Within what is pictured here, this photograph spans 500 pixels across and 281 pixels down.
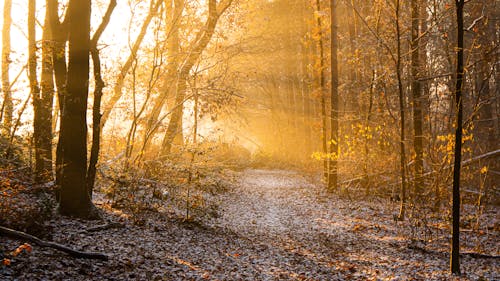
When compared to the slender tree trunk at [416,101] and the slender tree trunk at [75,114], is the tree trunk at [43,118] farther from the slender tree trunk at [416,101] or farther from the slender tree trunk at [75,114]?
the slender tree trunk at [416,101]

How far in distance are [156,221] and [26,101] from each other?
178 inches

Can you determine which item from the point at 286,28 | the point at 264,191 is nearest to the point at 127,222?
the point at 264,191

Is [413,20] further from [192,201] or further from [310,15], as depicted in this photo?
[310,15]

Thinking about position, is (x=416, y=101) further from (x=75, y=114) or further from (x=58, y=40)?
(x=58, y=40)

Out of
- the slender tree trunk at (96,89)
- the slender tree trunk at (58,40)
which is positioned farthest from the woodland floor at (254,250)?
the slender tree trunk at (58,40)

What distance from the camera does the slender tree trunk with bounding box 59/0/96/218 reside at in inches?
320

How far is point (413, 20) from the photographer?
40.3 ft

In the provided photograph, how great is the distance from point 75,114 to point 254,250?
507 centimetres

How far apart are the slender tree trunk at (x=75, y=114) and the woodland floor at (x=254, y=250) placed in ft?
1.83

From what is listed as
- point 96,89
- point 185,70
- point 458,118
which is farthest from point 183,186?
point 458,118

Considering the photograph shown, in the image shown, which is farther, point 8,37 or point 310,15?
point 310,15

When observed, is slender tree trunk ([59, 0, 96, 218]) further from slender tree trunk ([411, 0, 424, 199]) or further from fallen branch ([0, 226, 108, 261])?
slender tree trunk ([411, 0, 424, 199])

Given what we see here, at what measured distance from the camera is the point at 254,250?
362 inches

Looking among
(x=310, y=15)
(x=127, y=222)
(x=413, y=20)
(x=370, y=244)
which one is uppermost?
(x=310, y=15)
